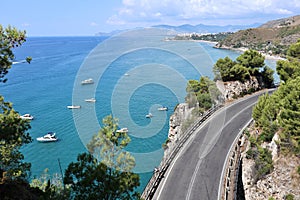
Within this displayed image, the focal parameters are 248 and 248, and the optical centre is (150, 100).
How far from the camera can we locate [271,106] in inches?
1121

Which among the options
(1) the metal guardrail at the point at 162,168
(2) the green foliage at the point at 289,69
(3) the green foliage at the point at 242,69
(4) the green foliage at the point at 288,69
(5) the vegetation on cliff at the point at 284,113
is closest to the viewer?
(1) the metal guardrail at the point at 162,168

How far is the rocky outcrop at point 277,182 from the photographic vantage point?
20203mm

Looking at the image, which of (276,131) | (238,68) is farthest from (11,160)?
(238,68)

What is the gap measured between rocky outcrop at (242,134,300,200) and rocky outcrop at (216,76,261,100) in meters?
21.7

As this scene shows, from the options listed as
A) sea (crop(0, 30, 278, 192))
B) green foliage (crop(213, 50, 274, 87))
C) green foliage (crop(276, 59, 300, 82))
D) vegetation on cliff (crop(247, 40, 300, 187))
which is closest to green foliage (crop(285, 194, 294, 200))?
vegetation on cliff (crop(247, 40, 300, 187))

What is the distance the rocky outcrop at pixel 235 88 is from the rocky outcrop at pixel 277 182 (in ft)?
71.1

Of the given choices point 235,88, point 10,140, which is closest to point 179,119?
point 235,88

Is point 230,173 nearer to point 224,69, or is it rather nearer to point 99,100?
point 224,69

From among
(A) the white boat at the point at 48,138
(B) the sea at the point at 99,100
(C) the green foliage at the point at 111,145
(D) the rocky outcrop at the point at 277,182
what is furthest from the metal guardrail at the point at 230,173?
(A) the white boat at the point at 48,138

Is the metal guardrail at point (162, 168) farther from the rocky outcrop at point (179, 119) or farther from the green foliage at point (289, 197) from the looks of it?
the green foliage at point (289, 197)

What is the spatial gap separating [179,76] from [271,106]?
6504 cm

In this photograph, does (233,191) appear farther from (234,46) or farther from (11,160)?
(234,46)

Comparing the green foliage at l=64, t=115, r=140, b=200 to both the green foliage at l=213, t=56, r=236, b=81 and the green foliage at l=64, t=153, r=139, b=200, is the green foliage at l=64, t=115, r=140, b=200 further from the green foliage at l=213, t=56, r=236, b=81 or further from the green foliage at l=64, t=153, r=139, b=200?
the green foliage at l=213, t=56, r=236, b=81

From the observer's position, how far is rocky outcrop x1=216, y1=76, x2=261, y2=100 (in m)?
45.6
